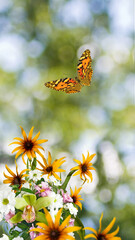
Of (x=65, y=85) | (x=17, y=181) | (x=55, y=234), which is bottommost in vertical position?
(x=55, y=234)

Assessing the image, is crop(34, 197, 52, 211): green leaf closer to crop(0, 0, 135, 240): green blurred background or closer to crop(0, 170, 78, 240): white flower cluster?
crop(0, 170, 78, 240): white flower cluster

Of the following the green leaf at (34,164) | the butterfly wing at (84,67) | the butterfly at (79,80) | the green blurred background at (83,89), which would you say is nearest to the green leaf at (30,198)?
the green leaf at (34,164)

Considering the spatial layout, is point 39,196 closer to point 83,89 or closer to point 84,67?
point 84,67

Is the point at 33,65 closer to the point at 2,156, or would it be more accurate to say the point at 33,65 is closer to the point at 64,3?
the point at 64,3

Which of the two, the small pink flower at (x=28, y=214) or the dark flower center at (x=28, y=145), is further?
the dark flower center at (x=28, y=145)

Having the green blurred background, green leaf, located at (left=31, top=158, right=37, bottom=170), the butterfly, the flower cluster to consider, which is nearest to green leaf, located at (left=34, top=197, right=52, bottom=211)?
the flower cluster

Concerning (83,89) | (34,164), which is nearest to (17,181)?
(34,164)

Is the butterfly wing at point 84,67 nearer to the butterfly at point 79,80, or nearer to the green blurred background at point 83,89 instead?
the butterfly at point 79,80
